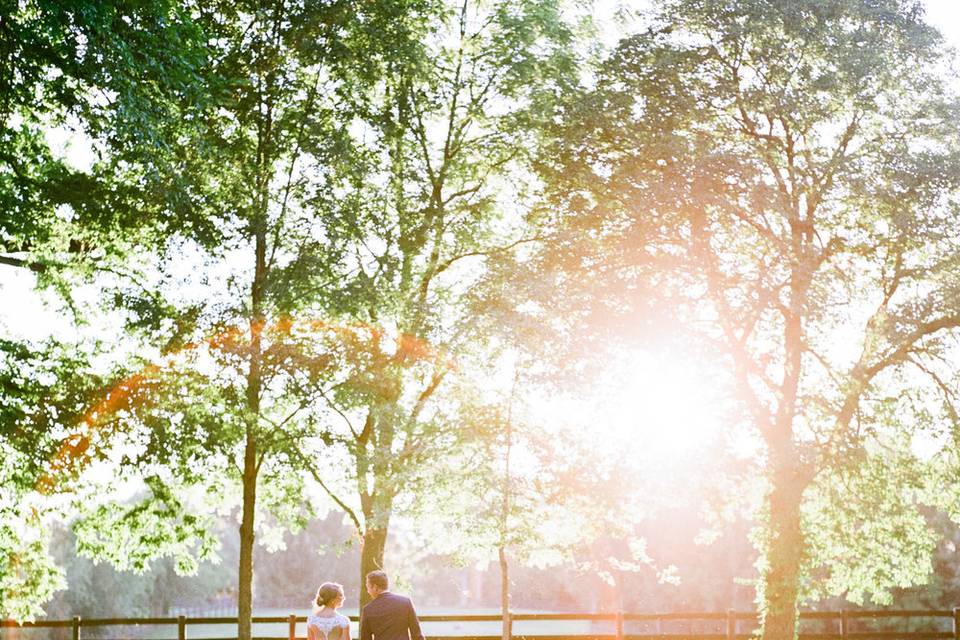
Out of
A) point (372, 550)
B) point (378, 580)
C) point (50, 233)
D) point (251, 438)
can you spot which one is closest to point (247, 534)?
point (251, 438)

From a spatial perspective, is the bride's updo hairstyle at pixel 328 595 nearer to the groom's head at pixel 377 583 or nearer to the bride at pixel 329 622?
the bride at pixel 329 622

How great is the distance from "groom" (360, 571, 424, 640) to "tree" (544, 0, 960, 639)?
9987 millimetres

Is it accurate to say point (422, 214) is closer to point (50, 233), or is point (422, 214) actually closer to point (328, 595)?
point (50, 233)

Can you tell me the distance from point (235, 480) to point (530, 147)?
8897 mm

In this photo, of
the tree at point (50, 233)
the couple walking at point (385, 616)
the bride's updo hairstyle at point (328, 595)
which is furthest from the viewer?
the tree at point (50, 233)

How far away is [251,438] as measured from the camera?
18.3 meters

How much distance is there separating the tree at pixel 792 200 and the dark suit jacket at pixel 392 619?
10011mm

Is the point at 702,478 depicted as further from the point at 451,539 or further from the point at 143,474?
the point at 143,474

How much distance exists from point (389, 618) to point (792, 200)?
38.8 feet

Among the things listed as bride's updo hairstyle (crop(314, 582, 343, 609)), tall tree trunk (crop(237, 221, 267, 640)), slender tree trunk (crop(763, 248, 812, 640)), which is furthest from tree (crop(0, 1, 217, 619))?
slender tree trunk (crop(763, 248, 812, 640))

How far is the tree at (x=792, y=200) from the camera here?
1723cm

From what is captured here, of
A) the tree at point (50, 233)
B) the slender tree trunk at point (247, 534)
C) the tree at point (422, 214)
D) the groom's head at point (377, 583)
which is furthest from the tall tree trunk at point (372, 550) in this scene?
the groom's head at point (377, 583)

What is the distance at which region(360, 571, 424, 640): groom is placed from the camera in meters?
9.02

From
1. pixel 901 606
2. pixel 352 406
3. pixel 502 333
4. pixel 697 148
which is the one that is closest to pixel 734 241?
pixel 697 148
